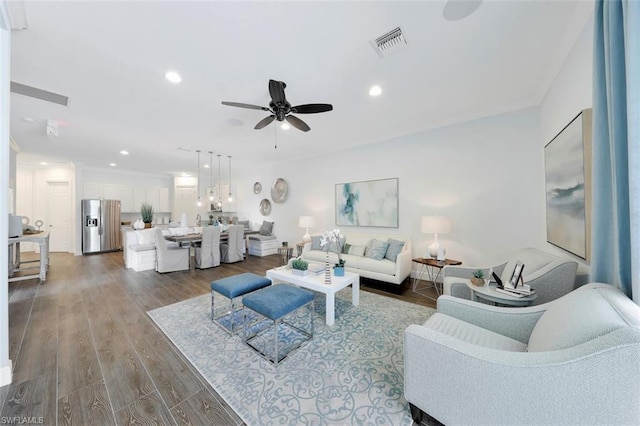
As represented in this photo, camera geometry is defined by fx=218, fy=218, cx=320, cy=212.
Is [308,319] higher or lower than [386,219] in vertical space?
lower

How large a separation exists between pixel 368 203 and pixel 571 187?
2933 millimetres

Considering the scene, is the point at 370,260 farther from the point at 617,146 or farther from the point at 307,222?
the point at 617,146

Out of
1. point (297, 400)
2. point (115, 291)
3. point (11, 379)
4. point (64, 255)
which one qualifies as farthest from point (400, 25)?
point (64, 255)

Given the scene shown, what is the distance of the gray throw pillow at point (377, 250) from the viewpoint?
Result: 3893mm

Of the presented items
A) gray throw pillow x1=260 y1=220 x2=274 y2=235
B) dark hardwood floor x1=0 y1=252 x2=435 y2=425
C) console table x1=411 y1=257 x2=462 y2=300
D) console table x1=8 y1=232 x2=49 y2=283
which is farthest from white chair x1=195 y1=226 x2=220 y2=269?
console table x1=411 y1=257 x2=462 y2=300

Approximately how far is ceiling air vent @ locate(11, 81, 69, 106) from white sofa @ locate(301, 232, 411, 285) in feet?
13.9

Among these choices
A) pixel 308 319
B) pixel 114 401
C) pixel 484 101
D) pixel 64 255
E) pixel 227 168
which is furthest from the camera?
pixel 227 168

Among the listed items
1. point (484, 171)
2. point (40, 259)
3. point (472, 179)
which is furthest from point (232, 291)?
point (40, 259)

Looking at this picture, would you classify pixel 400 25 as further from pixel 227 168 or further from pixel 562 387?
pixel 227 168

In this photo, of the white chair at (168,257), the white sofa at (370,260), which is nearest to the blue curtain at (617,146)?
the white sofa at (370,260)

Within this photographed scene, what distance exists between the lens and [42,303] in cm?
305

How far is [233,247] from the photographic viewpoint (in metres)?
5.57

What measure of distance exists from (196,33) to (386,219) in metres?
3.86

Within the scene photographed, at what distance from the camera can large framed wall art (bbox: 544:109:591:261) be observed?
175cm
